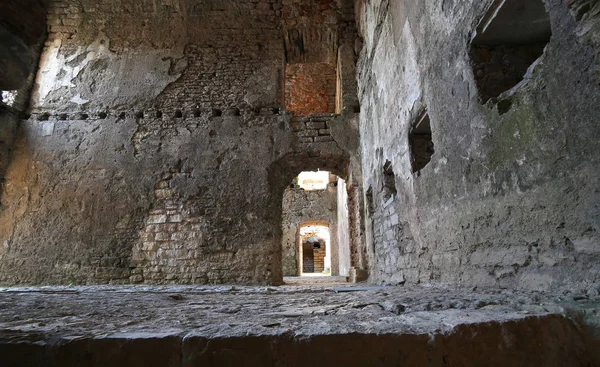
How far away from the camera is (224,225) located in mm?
5594

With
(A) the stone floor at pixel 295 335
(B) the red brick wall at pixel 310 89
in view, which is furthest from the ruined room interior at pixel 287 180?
(B) the red brick wall at pixel 310 89

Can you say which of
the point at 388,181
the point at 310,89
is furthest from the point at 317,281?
the point at 310,89

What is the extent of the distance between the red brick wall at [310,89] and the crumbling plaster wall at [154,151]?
4.56 metres

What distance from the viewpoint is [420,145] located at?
11.0ft

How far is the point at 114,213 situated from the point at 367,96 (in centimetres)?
491

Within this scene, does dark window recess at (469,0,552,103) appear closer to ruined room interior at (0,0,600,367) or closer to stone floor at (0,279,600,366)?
ruined room interior at (0,0,600,367)

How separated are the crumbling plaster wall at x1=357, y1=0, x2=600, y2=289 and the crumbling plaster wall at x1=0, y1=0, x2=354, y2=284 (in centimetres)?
276

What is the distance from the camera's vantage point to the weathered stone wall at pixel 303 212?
11.9 meters

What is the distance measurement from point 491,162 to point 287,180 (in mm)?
4728

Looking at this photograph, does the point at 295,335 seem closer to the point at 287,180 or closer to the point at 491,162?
the point at 491,162

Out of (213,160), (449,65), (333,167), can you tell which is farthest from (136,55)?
(449,65)

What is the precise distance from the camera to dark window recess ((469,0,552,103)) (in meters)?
1.96

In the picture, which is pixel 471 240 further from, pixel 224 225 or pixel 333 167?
pixel 333 167

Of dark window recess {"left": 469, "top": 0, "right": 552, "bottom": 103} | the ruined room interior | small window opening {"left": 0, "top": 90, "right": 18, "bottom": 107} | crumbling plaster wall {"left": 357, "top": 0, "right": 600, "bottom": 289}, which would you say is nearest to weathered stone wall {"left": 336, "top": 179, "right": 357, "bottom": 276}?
the ruined room interior
